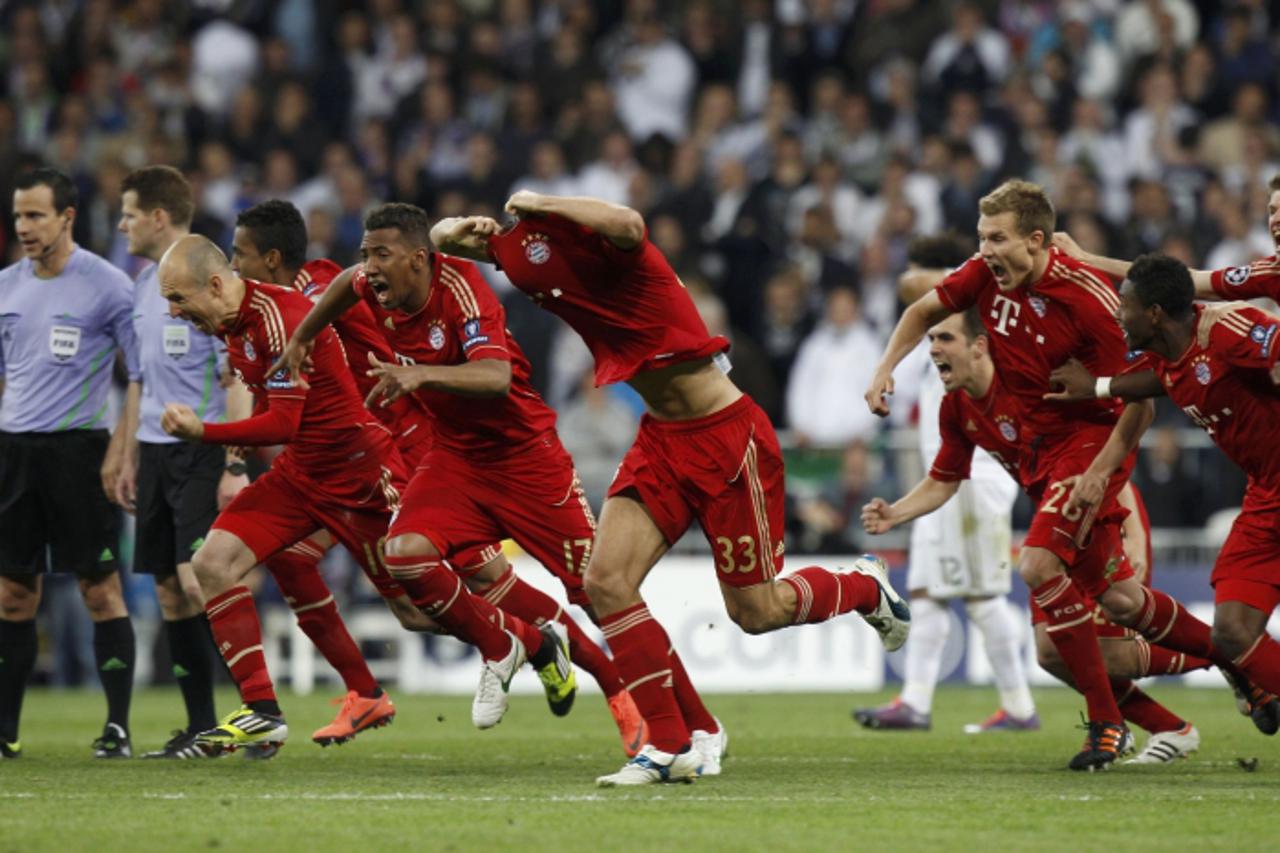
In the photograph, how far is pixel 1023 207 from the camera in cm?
963

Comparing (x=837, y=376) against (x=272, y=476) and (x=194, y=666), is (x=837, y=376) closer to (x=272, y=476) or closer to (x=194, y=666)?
(x=194, y=666)

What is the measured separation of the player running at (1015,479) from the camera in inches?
403

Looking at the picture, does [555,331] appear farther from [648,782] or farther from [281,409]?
[648,782]

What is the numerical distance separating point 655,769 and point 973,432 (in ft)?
9.24

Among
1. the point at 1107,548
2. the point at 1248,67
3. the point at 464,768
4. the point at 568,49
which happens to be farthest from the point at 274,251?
the point at 1248,67

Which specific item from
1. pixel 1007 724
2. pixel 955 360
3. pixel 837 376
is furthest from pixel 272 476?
pixel 837 376

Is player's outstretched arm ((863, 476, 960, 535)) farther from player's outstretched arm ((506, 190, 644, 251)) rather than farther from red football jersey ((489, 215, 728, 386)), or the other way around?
player's outstretched arm ((506, 190, 644, 251))

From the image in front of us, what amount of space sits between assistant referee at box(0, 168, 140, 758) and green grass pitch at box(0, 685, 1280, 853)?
65 centimetres

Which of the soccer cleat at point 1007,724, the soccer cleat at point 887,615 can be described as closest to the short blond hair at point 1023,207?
the soccer cleat at point 887,615

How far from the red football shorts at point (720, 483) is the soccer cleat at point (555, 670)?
5.71ft

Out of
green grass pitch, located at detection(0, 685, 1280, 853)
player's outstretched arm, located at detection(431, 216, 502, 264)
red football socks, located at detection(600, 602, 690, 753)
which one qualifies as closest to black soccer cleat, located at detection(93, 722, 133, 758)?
green grass pitch, located at detection(0, 685, 1280, 853)

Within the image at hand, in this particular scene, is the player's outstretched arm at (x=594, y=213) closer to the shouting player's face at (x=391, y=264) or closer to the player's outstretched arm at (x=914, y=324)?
the shouting player's face at (x=391, y=264)

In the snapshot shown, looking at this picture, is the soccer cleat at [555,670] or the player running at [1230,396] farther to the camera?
the soccer cleat at [555,670]

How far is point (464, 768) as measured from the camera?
10172 mm
